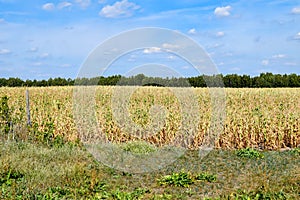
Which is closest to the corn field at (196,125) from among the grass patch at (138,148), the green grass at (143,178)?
the grass patch at (138,148)

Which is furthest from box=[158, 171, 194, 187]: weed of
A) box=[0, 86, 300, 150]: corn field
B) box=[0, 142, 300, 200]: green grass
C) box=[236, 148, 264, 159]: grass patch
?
box=[0, 86, 300, 150]: corn field

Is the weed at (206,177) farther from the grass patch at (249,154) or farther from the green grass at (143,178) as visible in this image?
the grass patch at (249,154)

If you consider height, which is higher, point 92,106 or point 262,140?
point 92,106

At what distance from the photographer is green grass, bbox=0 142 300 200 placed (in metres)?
6.42

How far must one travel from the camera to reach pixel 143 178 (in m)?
7.69

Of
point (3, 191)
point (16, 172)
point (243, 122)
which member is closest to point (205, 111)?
point (243, 122)

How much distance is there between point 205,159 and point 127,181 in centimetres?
246

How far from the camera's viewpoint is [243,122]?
12.0 m

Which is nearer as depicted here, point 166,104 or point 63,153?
point 63,153

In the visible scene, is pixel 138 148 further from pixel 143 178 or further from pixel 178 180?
pixel 178 180

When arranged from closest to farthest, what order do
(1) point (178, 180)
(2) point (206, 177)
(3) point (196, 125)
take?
1. (1) point (178, 180)
2. (2) point (206, 177)
3. (3) point (196, 125)

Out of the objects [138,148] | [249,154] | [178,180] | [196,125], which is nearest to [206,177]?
[178,180]

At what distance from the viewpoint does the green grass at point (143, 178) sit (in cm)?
642

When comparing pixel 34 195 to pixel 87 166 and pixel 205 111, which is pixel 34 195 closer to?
pixel 87 166
